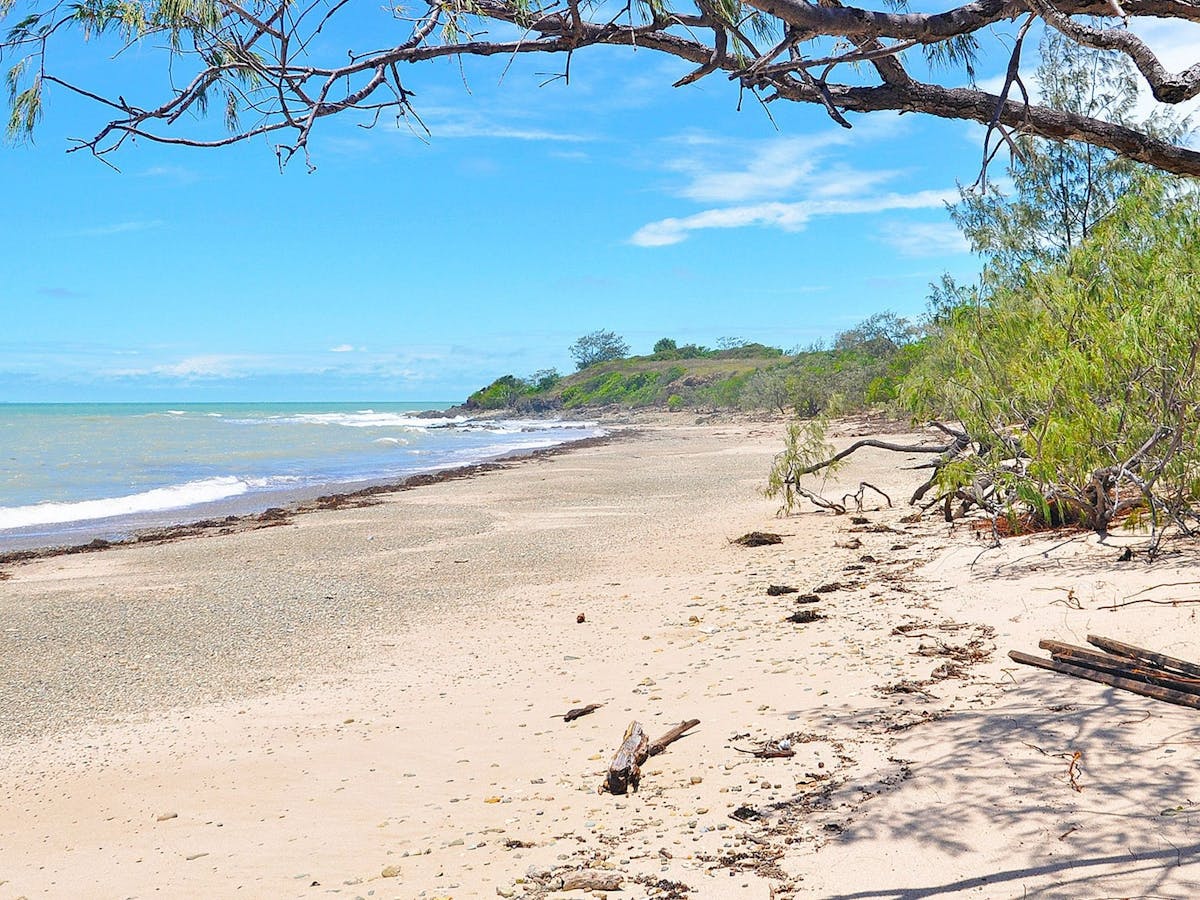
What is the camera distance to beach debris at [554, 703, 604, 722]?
5207 millimetres

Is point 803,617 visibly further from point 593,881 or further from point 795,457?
point 795,457

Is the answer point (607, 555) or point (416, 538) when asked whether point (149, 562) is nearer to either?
point (416, 538)

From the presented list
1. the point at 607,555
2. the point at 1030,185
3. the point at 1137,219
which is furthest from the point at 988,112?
the point at 1030,185

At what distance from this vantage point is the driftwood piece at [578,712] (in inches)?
205

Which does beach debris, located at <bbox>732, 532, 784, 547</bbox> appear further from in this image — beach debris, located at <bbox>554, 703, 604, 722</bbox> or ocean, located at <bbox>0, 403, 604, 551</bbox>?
ocean, located at <bbox>0, 403, 604, 551</bbox>

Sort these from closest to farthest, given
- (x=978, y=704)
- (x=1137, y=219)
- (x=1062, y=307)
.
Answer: (x=978, y=704) → (x=1137, y=219) → (x=1062, y=307)

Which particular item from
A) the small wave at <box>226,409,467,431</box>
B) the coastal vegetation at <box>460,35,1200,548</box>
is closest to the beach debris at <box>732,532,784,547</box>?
the coastal vegetation at <box>460,35,1200,548</box>

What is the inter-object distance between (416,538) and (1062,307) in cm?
859

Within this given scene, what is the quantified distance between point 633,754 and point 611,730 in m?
0.69

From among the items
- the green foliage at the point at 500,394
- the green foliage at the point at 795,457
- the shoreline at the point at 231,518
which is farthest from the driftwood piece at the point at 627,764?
the green foliage at the point at 500,394

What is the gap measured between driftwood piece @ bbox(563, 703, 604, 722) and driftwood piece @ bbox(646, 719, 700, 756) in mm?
618

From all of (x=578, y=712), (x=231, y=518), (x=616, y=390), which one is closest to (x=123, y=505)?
(x=231, y=518)

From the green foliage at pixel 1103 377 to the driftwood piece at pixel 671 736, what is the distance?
153 inches

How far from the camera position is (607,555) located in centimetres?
1064
